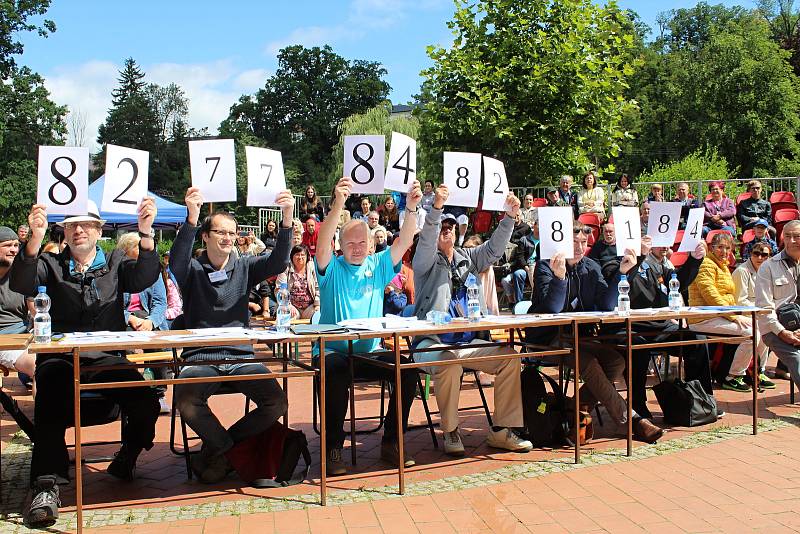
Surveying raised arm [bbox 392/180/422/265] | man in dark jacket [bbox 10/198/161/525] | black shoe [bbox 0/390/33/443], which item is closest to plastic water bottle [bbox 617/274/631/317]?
raised arm [bbox 392/180/422/265]

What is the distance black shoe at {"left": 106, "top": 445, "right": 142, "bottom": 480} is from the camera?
4.91 metres

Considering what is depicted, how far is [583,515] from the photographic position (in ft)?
13.7

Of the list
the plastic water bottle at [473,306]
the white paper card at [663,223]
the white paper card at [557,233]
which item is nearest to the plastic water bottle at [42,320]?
the plastic water bottle at [473,306]

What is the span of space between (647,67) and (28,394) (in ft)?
165

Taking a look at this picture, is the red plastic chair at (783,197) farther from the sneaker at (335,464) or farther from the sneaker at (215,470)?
the sneaker at (215,470)

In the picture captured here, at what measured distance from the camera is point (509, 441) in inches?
217

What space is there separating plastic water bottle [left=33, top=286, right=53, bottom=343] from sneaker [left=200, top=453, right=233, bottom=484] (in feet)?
4.37

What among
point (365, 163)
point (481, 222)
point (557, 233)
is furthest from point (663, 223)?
point (481, 222)

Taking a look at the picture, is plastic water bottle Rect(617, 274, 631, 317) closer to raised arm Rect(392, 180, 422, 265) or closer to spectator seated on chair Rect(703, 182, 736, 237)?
raised arm Rect(392, 180, 422, 265)

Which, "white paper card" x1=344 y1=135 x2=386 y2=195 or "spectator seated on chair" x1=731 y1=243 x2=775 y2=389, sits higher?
"white paper card" x1=344 y1=135 x2=386 y2=195

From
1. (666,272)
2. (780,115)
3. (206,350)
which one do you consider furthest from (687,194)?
(780,115)

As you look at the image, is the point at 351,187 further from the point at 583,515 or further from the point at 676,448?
the point at 676,448

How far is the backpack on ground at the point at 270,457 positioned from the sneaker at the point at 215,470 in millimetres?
60

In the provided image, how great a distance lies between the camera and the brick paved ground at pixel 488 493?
4.09 meters
